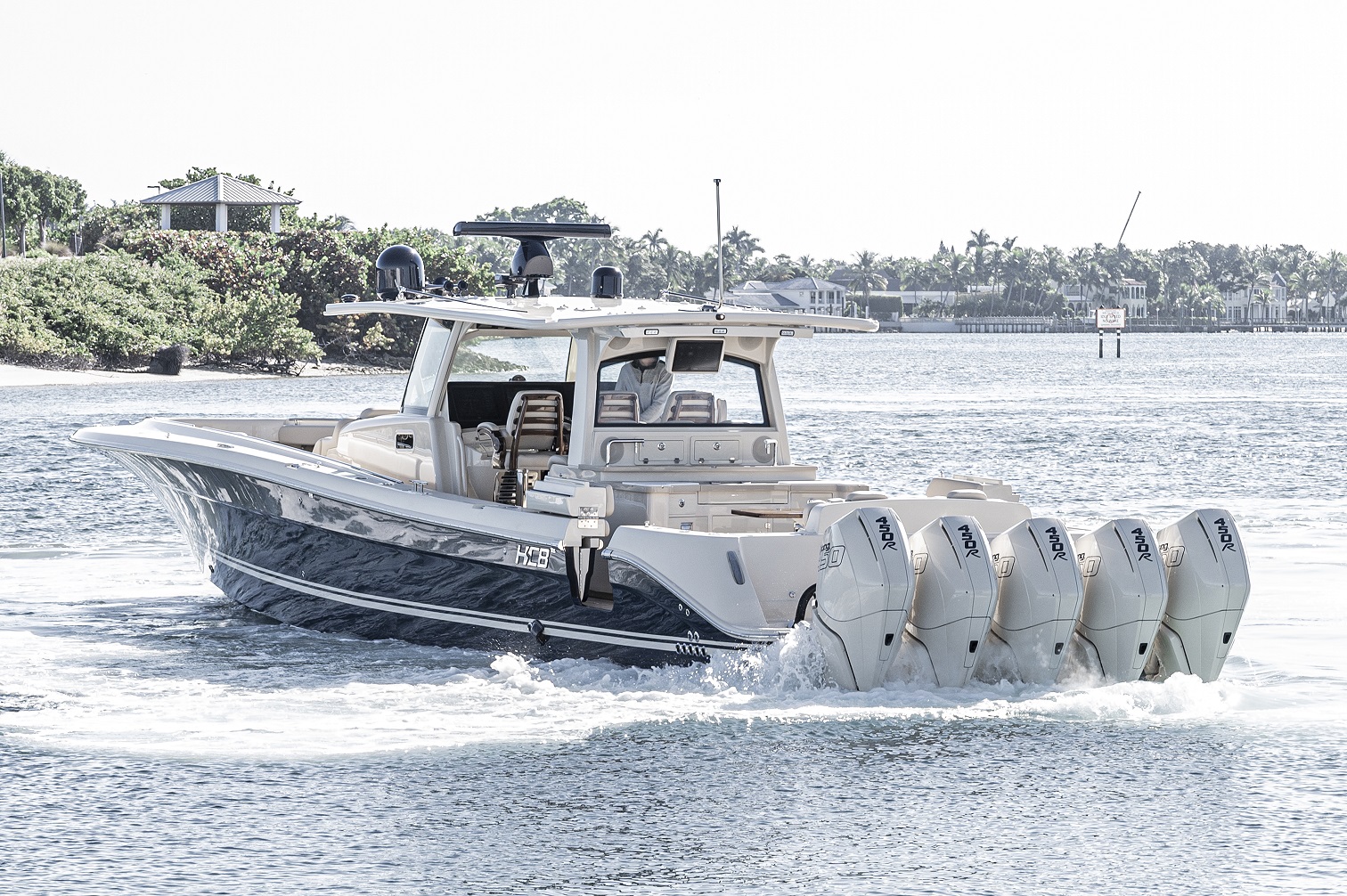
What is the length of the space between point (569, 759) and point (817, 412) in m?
36.4

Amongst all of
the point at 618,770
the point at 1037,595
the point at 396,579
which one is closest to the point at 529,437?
the point at 396,579

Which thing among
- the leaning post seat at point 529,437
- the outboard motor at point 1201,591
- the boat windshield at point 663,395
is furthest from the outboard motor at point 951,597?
the leaning post seat at point 529,437

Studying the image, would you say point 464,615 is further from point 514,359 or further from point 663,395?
point 514,359

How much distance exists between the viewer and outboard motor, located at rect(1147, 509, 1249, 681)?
30.3 ft

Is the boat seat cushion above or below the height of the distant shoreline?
above

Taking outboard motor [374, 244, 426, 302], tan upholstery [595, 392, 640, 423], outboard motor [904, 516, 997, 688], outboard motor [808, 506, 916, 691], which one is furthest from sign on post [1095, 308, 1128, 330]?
outboard motor [808, 506, 916, 691]

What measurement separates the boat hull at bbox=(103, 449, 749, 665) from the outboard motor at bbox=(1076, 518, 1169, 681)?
6.26 ft

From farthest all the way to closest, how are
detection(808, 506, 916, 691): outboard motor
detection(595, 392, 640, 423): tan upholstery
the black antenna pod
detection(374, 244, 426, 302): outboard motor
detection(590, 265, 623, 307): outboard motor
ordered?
detection(374, 244, 426, 302): outboard motor, detection(590, 265, 623, 307): outboard motor, the black antenna pod, detection(595, 392, 640, 423): tan upholstery, detection(808, 506, 916, 691): outboard motor

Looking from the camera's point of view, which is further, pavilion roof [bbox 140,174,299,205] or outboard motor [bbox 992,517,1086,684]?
pavilion roof [bbox 140,174,299,205]

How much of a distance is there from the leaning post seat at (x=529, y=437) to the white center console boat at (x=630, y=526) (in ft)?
0.06

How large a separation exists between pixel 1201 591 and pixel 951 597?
4.79ft

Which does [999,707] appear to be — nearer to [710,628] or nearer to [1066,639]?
[1066,639]

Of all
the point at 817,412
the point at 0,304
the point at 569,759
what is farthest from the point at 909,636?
the point at 0,304

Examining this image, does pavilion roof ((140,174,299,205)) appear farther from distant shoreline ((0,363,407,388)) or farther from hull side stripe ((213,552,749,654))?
hull side stripe ((213,552,749,654))
